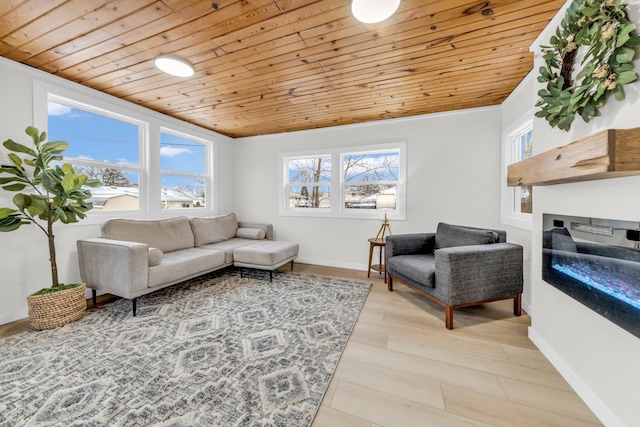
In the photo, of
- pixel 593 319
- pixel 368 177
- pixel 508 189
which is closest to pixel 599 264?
pixel 593 319

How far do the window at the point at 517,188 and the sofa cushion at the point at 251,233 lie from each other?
3409 millimetres

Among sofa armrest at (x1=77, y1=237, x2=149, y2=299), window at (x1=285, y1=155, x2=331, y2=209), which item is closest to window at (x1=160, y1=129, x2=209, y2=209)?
sofa armrest at (x1=77, y1=237, x2=149, y2=299)

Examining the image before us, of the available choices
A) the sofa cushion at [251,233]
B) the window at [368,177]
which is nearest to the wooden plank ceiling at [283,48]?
the window at [368,177]

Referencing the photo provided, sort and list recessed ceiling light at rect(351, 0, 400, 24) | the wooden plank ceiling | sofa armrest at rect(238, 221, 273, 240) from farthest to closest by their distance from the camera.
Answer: sofa armrest at rect(238, 221, 273, 240), the wooden plank ceiling, recessed ceiling light at rect(351, 0, 400, 24)

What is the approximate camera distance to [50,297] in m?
1.95

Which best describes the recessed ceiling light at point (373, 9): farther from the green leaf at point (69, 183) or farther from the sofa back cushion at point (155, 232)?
the sofa back cushion at point (155, 232)

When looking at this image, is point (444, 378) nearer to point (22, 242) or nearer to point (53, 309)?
point (53, 309)

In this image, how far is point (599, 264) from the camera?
1191 millimetres

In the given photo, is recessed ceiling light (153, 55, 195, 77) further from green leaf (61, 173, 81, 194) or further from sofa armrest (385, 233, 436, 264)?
sofa armrest (385, 233, 436, 264)

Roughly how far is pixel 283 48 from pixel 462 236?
2469mm

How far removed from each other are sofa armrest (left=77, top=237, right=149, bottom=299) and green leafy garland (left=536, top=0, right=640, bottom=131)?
10.9 ft

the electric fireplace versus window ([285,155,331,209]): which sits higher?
window ([285,155,331,209])

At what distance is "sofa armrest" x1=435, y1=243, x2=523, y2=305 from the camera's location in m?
2.00

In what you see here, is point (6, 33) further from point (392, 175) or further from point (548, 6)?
point (392, 175)
